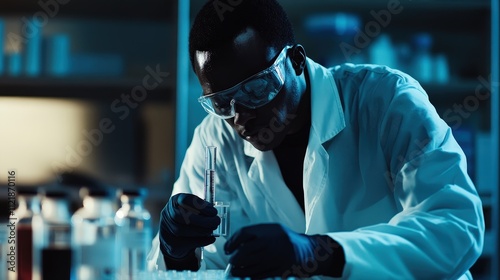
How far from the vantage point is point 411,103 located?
1.58m

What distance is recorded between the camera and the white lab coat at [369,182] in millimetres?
1318

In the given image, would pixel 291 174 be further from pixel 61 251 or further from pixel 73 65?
pixel 73 65

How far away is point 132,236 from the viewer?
49.0 inches

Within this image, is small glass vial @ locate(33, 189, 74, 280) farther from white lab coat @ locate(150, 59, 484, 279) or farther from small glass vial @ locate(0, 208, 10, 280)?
white lab coat @ locate(150, 59, 484, 279)

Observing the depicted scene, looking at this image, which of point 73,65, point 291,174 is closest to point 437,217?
point 291,174

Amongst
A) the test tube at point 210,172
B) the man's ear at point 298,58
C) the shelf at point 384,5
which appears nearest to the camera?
the test tube at point 210,172

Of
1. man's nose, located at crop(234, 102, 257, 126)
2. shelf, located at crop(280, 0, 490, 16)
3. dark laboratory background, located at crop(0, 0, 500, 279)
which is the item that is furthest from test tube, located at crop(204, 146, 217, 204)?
shelf, located at crop(280, 0, 490, 16)

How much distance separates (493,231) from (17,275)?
244 cm

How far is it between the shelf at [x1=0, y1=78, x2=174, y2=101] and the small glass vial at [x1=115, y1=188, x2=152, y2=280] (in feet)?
5.93

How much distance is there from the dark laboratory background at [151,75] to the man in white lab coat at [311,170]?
1324 millimetres
